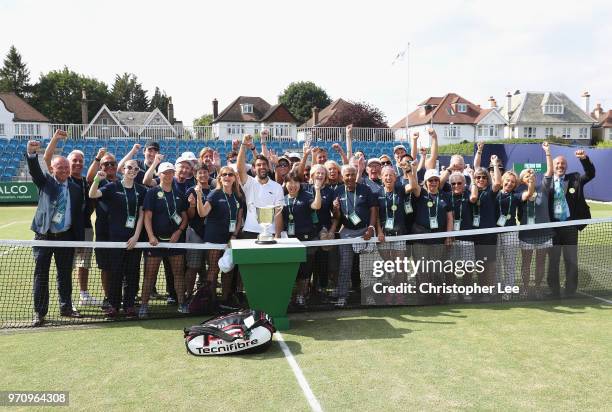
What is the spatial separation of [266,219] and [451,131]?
220 ft

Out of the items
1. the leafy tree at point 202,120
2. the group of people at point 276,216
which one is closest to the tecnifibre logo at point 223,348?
the group of people at point 276,216

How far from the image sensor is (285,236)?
22.4 ft

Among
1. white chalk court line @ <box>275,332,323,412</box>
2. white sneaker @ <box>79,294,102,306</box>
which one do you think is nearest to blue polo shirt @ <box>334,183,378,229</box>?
white chalk court line @ <box>275,332,323,412</box>

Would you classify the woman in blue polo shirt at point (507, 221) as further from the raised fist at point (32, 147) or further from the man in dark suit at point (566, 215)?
the raised fist at point (32, 147)

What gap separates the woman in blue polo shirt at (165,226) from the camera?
6.74 metres

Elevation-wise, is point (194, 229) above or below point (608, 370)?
above

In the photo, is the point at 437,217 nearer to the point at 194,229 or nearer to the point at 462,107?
the point at 194,229

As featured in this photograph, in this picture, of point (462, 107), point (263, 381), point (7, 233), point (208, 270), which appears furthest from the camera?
point (462, 107)

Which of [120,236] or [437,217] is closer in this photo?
[120,236]

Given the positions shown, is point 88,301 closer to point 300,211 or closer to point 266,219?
point 266,219

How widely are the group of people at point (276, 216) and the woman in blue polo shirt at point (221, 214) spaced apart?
1cm

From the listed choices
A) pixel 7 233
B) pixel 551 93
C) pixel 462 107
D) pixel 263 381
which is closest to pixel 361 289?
pixel 263 381

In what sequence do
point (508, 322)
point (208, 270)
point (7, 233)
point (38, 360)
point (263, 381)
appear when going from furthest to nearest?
point (7, 233), point (208, 270), point (508, 322), point (38, 360), point (263, 381)

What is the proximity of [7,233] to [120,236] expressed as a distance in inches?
396
